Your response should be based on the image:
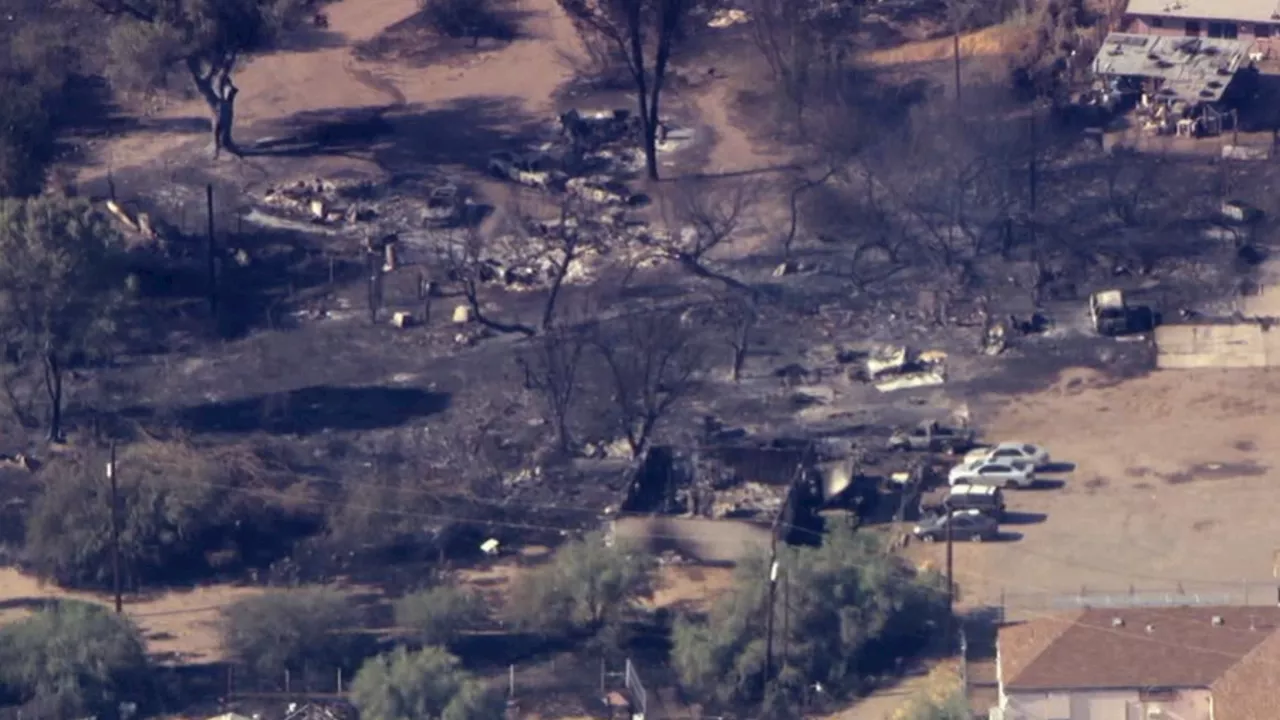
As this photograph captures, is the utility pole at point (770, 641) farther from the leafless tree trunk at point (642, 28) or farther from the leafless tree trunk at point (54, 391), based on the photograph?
the leafless tree trunk at point (642, 28)

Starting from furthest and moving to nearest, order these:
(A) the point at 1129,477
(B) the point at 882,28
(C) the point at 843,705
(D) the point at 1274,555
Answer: (B) the point at 882,28, (A) the point at 1129,477, (D) the point at 1274,555, (C) the point at 843,705

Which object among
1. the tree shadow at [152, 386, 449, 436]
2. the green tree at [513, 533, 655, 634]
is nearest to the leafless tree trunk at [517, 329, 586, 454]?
the tree shadow at [152, 386, 449, 436]

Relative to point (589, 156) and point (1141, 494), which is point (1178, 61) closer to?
point (589, 156)

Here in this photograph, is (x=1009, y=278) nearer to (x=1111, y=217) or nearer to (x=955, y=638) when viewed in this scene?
(x=1111, y=217)

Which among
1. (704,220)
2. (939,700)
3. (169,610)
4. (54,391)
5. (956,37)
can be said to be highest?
(956,37)

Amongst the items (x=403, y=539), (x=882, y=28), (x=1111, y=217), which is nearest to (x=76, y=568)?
(x=403, y=539)

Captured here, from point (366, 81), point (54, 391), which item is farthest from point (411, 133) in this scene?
point (54, 391)

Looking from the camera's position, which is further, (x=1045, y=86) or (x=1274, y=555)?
(x=1045, y=86)
